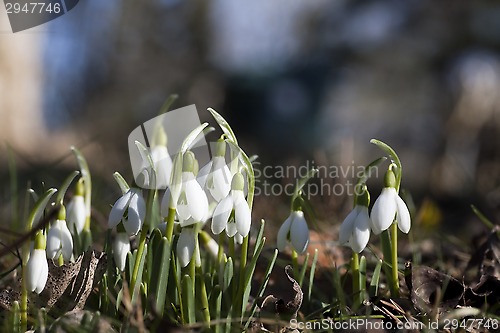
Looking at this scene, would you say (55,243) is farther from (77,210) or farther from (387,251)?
(387,251)

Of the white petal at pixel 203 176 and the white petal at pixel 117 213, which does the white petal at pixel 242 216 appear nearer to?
the white petal at pixel 203 176

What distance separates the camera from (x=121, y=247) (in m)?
1.22

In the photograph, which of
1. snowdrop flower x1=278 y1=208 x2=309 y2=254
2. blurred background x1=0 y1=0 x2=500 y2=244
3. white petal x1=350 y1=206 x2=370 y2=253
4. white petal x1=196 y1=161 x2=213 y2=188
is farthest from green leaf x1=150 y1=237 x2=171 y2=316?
blurred background x1=0 y1=0 x2=500 y2=244

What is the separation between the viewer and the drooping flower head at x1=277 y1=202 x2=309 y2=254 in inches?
50.4

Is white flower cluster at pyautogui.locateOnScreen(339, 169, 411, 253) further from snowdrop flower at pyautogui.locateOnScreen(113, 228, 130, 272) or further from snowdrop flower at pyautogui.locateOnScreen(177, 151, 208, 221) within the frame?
snowdrop flower at pyautogui.locateOnScreen(113, 228, 130, 272)

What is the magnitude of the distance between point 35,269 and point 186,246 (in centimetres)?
28

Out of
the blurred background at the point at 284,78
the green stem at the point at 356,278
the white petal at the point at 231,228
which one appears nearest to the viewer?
the white petal at the point at 231,228

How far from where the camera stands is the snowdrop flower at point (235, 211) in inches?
45.8

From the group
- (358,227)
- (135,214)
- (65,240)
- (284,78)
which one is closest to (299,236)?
(358,227)

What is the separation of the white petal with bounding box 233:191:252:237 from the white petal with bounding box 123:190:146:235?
0.18 metres

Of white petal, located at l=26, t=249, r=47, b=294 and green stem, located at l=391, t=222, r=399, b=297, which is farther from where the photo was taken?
green stem, located at l=391, t=222, r=399, b=297

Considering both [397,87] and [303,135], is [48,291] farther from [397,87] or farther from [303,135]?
[397,87]

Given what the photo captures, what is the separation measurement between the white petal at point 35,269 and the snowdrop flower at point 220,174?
345 millimetres

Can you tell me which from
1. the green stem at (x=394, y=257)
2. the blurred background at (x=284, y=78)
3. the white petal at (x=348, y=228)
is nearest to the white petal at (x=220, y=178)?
the white petal at (x=348, y=228)
